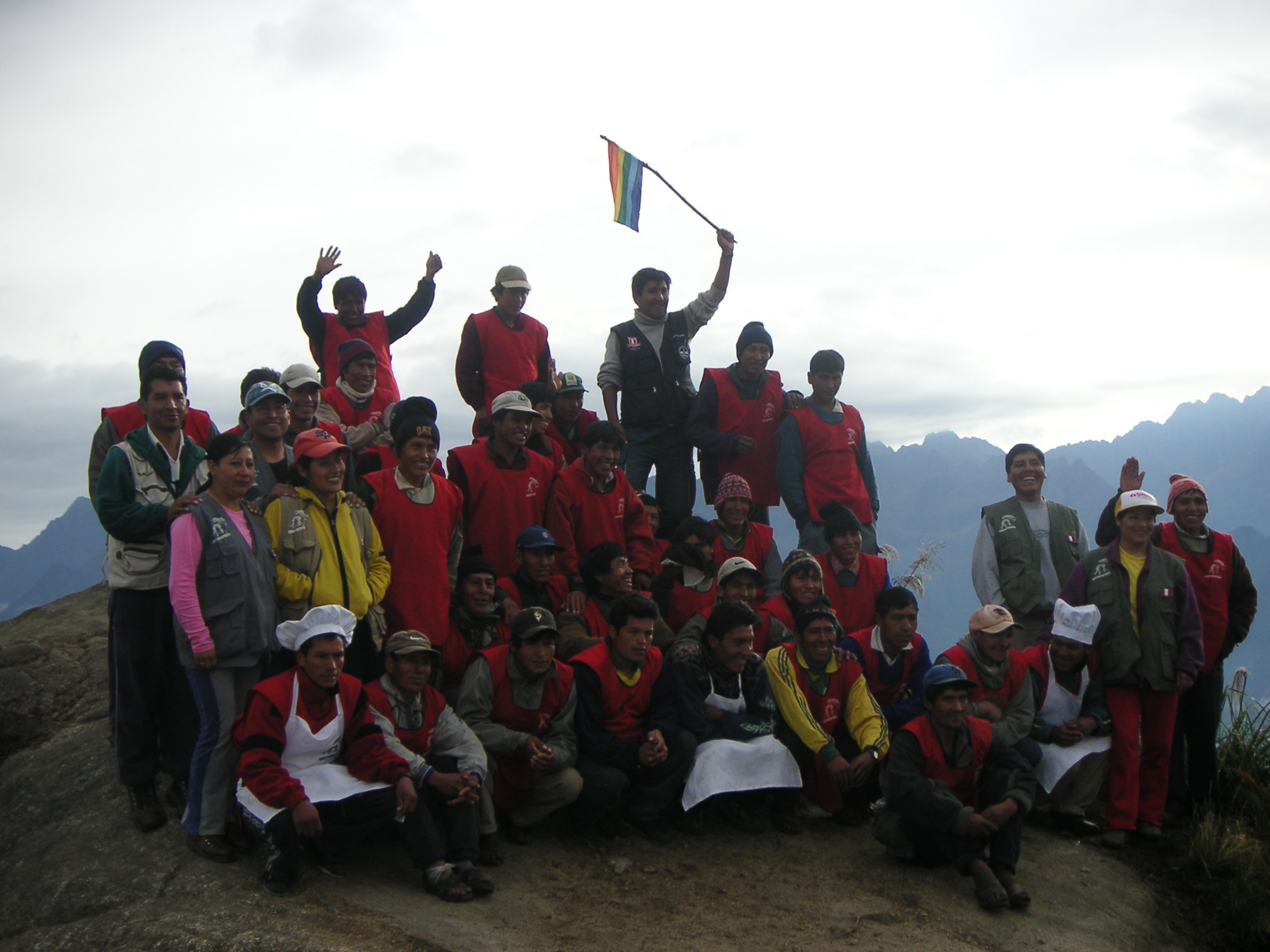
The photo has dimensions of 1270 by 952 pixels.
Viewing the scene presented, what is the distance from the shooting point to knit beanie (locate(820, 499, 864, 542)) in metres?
7.18

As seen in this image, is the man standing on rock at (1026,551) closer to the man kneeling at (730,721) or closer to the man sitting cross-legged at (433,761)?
the man kneeling at (730,721)

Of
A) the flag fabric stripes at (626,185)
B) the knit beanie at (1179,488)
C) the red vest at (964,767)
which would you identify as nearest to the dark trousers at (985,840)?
the red vest at (964,767)

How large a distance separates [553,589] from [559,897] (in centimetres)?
209

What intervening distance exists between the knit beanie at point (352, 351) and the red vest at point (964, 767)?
482 centimetres

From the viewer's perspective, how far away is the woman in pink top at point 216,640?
16.0ft

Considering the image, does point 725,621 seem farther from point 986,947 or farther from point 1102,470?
point 1102,470

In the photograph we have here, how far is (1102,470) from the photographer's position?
604 ft

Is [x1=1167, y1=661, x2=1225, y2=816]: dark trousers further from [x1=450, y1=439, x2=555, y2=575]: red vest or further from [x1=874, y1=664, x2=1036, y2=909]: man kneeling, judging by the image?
[x1=450, y1=439, x2=555, y2=575]: red vest

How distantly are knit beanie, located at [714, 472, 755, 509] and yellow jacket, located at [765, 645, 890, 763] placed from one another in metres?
1.50

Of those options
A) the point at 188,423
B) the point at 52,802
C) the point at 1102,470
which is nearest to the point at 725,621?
the point at 188,423

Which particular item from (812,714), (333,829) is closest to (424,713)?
(333,829)

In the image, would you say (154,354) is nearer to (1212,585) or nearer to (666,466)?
(666,466)

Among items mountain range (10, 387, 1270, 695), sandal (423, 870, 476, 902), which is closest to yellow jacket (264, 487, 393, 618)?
sandal (423, 870, 476, 902)

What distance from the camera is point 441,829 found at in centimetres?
523
